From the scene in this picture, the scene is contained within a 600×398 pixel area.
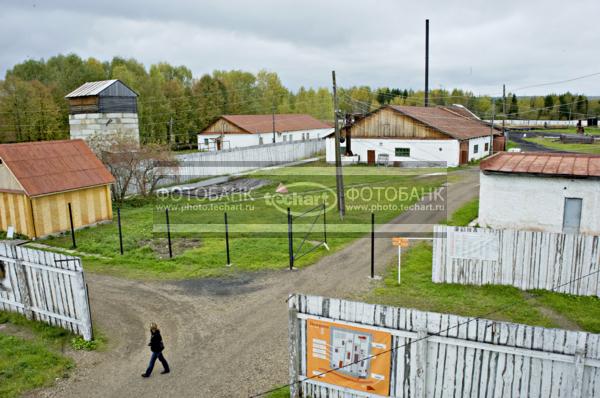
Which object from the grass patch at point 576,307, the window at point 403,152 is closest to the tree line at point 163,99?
the window at point 403,152

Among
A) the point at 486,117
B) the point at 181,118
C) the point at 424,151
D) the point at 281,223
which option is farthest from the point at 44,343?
the point at 486,117

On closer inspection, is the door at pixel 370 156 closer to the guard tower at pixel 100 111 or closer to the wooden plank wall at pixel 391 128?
the wooden plank wall at pixel 391 128

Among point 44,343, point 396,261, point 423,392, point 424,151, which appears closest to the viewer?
point 423,392

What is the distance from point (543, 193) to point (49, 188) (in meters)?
19.9

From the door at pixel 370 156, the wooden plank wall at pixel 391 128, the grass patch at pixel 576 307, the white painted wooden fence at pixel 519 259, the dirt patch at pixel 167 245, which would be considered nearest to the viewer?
the grass patch at pixel 576 307

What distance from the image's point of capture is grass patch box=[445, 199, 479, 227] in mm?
21541

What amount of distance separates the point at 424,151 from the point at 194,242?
27165mm

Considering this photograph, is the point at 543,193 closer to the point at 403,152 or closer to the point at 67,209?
the point at 67,209

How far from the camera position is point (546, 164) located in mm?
18516

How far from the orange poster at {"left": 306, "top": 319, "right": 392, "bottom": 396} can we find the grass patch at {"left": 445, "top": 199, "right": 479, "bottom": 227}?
1453 cm

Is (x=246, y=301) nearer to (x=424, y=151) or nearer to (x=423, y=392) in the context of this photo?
(x=423, y=392)

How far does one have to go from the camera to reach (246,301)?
13312 millimetres

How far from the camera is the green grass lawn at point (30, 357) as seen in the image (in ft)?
30.9

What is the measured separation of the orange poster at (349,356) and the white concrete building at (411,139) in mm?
34728
